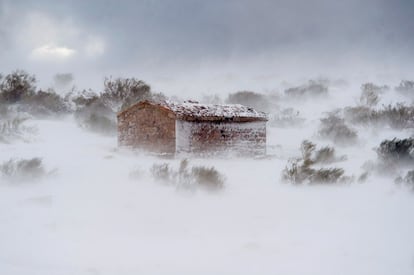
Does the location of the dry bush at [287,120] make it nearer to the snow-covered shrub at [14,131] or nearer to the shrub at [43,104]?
the shrub at [43,104]

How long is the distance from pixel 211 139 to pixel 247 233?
9.02 m

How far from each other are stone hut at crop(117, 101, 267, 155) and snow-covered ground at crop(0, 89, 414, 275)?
4418 millimetres

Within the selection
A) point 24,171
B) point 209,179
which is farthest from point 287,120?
point 24,171

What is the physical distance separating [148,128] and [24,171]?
22.0 feet

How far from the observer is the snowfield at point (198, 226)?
5.21 m

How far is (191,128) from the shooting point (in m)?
15.0

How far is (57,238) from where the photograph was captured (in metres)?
5.82

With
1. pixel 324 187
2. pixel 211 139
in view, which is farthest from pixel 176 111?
pixel 324 187

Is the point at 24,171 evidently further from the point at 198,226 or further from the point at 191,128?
the point at 191,128

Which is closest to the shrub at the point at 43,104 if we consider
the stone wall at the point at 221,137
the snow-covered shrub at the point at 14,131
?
the snow-covered shrub at the point at 14,131

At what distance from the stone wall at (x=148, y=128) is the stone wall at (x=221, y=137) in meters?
0.39

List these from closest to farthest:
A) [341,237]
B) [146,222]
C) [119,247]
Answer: [119,247] → [341,237] → [146,222]

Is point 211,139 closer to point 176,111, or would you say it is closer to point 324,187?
point 176,111

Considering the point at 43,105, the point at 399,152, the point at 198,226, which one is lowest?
the point at 198,226
